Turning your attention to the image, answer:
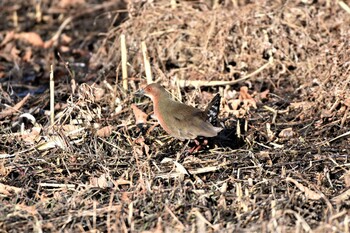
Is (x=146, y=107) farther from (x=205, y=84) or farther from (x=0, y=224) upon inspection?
(x=0, y=224)

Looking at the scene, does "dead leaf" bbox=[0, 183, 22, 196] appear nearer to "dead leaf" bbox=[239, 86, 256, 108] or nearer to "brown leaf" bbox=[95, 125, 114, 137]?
"brown leaf" bbox=[95, 125, 114, 137]

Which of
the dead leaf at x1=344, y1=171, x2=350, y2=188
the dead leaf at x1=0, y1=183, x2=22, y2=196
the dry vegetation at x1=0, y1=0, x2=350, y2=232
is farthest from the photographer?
the dead leaf at x1=0, y1=183, x2=22, y2=196

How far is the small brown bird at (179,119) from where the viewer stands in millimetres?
5578

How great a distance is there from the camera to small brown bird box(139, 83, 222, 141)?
5.58 metres

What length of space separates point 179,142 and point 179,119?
0.43m

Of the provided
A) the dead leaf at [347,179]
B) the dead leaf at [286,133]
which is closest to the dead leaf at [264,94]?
the dead leaf at [286,133]

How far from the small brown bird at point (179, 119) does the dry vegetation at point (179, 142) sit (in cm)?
20

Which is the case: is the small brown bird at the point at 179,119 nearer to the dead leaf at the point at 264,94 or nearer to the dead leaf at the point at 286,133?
the dead leaf at the point at 286,133

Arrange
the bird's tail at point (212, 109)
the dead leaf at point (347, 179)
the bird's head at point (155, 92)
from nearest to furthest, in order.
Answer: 1. the dead leaf at point (347, 179)
2. the bird's tail at point (212, 109)
3. the bird's head at point (155, 92)

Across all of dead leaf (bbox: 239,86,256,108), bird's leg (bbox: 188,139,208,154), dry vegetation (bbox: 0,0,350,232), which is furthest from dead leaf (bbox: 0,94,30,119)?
dead leaf (bbox: 239,86,256,108)

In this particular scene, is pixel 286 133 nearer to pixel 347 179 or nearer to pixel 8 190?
pixel 347 179

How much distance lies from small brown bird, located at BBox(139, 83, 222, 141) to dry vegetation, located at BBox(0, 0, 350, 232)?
20cm

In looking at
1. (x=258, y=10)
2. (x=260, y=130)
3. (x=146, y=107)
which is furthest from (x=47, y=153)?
(x=258, y=10)

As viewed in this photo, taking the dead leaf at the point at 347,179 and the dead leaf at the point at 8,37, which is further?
the dead leaf at the point at 8,37
